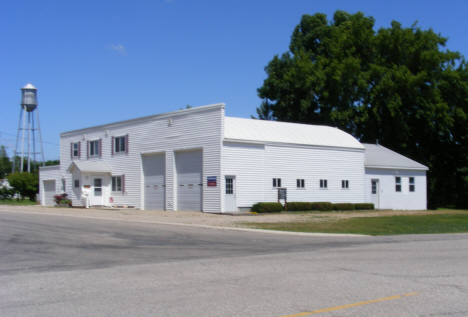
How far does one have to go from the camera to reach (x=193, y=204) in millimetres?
32812

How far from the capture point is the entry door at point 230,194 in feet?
103

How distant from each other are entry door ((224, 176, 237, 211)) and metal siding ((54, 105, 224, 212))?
627mm

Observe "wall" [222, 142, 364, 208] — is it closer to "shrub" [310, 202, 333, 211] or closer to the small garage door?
"shrub" [310, 202, 333, 211]

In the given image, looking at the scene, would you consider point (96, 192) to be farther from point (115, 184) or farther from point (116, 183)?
point (116, 183)

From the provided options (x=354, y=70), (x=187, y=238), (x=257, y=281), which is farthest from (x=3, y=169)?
(x=257, y=281)

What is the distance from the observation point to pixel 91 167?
39656mm

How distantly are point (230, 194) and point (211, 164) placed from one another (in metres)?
2.23

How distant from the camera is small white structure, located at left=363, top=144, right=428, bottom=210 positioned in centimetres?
4000

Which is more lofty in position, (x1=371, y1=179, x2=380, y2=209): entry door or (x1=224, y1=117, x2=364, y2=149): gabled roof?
(x1=224, y1=117, x2=364, y2=149): gabled roof

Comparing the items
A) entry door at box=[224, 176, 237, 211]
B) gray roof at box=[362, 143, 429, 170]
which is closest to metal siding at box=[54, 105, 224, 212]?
entry door at box=[224, 176, 237, 211]

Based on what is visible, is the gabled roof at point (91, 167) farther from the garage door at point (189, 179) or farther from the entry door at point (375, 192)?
the entry door at point (375, 192)

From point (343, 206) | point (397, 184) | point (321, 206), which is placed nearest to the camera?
point (321, 206)

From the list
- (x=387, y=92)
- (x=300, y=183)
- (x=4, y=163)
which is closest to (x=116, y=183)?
(x=300, y=183)

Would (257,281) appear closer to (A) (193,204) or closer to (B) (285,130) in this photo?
(A) (193,204)
